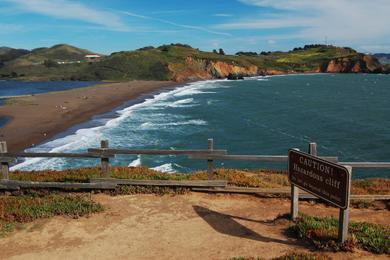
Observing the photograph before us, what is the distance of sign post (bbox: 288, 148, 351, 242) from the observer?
8781 millimetres

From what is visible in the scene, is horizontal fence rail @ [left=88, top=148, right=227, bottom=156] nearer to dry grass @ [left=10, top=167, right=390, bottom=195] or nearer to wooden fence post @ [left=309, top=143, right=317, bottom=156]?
dry grass @ [left=10, top=167, right=390, bottom=195]

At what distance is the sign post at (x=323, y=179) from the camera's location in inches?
346

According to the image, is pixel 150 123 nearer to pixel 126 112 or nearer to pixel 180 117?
pixel 180 117

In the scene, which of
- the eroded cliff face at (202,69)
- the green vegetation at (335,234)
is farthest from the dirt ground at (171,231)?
the eroded cliff face at (202,69)

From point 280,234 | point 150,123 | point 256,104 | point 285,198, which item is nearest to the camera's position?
point 280,234

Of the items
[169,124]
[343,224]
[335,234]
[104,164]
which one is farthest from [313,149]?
[169,124]

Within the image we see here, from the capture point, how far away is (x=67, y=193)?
13.3 metres

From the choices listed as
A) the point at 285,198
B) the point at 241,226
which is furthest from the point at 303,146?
the point at 241,226

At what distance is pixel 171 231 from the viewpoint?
34.7 feet

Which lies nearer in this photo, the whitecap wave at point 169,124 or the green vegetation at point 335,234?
the green vegetation at point 335,234

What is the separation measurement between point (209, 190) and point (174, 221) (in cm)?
227

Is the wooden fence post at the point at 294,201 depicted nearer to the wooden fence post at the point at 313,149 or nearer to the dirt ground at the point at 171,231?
the dirt ground at the point at 171,231

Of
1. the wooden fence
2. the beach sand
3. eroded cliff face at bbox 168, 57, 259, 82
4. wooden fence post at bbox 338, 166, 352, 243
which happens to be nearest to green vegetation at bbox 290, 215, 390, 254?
wooden fence post at bbox 338, 166, 352, 243

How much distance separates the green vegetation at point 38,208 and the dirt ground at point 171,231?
12.2 inches
